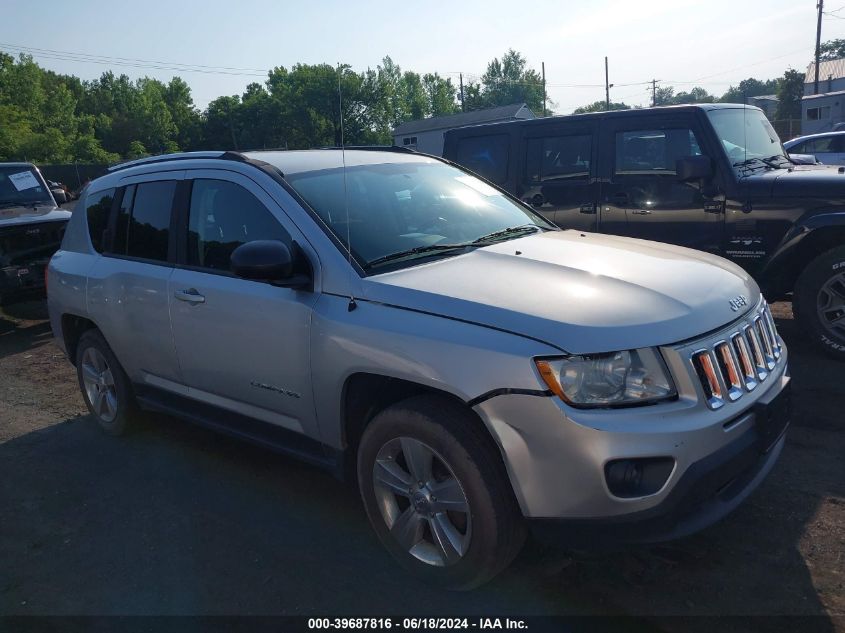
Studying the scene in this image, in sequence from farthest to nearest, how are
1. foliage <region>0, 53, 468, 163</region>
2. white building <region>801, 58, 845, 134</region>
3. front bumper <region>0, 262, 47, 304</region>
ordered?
white building <region>801, 58, 845, 134</region>
foliage <region>0, 53, 468, 163</region>
front bumper <region>0, 262, 47, 304</region>

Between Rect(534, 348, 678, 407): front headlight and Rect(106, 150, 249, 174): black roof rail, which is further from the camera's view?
Rect(106, 150, 249, 174): black roof rail

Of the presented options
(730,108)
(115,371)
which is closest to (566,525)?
(115,371)

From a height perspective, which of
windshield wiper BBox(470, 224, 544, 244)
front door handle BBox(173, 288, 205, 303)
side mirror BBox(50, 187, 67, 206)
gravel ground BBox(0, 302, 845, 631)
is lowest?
gravel ground BBox(0, 302, 845, 631)

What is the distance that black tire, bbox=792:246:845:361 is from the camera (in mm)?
5652

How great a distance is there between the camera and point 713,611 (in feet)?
9.06

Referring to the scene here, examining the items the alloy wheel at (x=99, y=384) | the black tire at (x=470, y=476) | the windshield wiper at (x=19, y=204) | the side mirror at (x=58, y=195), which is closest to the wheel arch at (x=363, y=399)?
the black tire at (x=470, y=476)

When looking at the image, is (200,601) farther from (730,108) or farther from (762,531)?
(730,108)

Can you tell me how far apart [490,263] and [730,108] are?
4524mm

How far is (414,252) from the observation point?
344 centimetres

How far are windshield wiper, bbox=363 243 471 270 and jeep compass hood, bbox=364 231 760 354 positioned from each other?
0.12 meters

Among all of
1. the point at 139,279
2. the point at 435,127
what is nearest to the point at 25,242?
the point at 139,279

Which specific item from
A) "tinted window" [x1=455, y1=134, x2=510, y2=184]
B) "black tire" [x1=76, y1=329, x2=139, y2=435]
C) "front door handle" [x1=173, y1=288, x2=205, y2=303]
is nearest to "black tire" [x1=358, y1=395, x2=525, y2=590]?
"front door handle" [x1=173, y1=288, x2=205, y2=303]

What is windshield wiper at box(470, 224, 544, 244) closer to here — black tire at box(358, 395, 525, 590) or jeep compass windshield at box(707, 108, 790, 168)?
black tire at box(358, 395, 525, 590)

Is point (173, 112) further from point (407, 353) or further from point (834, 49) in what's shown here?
point (407, 353)
